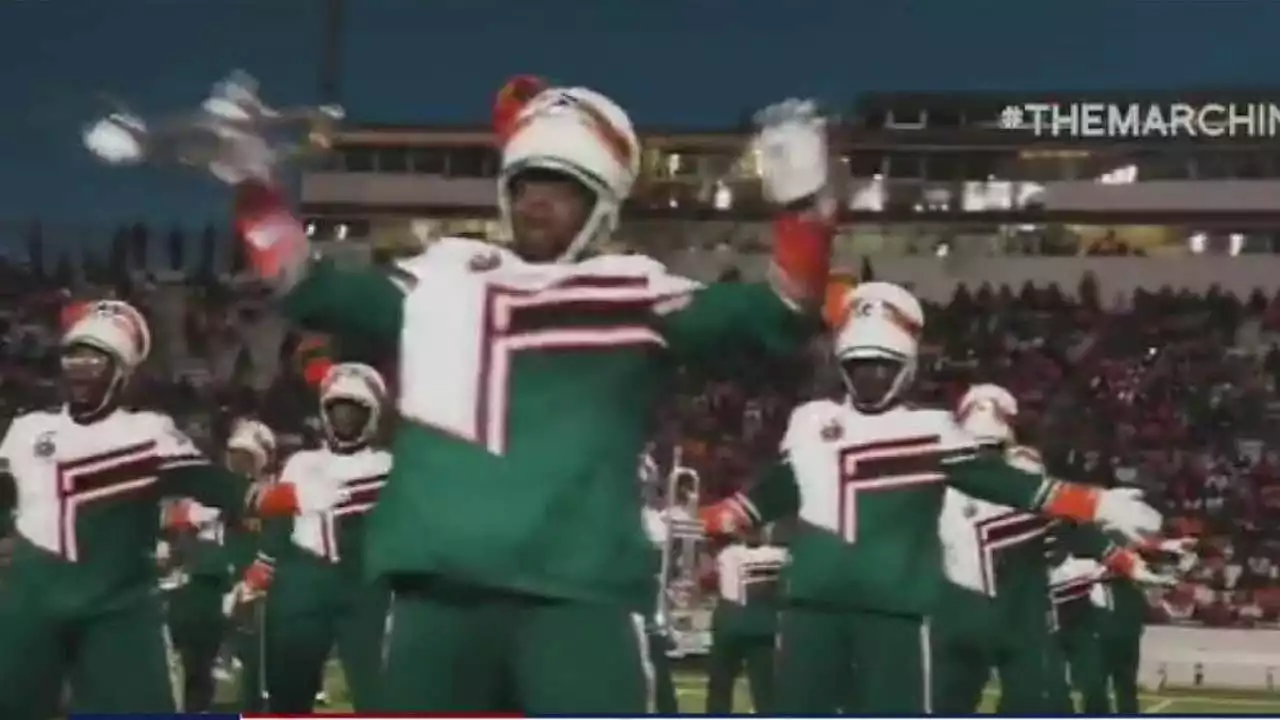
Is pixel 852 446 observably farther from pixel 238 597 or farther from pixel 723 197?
pixel 238 597

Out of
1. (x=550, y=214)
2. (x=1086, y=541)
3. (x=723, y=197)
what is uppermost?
(x=723, y=197)

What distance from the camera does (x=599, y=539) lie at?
2.02m

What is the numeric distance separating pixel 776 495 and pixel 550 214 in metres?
0.77

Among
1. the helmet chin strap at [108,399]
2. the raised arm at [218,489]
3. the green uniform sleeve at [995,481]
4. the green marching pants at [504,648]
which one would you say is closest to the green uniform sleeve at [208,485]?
the raised arm at [218,489]

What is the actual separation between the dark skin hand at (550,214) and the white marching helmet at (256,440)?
0.79m

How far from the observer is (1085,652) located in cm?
304

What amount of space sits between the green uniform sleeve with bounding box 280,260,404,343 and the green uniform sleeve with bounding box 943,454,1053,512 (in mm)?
989

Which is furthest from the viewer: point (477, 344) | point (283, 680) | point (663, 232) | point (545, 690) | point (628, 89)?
point (283, 680)

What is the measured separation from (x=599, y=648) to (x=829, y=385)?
2.98 ft

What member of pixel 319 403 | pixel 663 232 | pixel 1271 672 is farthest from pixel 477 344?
pixel 1271 672

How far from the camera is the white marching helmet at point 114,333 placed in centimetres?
282

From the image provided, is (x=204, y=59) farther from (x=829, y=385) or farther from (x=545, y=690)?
(x=545, y=690)

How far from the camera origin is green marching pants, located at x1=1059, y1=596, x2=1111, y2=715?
118 inches

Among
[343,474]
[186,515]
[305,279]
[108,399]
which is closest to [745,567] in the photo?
[343,474]
